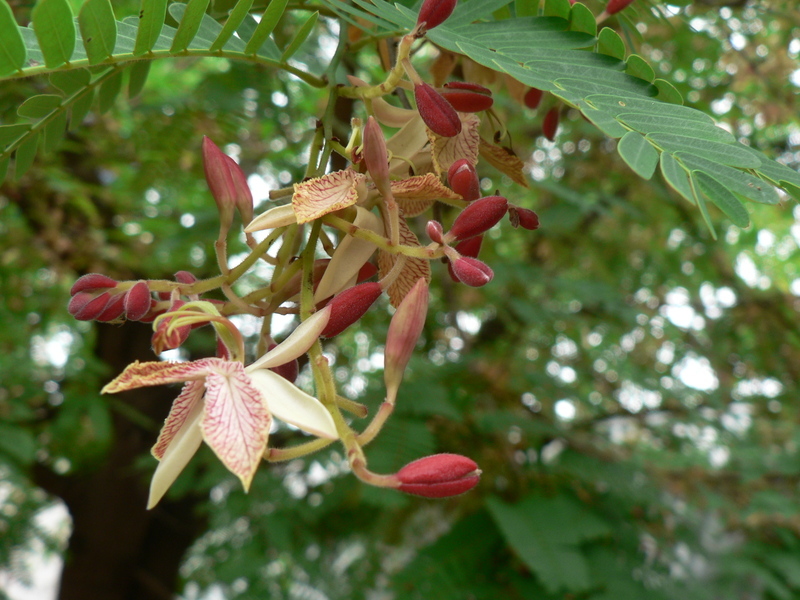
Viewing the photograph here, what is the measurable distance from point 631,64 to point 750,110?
158cm

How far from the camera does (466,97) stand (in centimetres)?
47

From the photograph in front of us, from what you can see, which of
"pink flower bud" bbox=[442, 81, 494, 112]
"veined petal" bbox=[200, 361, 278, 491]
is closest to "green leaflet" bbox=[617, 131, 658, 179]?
"pink flower bud" bbox=[442, 81, 494, 112]

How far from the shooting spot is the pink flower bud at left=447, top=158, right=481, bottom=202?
0.43 metres

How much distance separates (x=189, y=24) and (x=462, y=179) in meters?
0.21

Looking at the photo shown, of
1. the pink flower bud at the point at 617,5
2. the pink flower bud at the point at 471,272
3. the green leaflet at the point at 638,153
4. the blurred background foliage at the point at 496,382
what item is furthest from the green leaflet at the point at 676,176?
the blurred background foliage at the point at 496,382

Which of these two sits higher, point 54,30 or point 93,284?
point 54,30

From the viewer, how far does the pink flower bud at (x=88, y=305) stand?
1.35 ft

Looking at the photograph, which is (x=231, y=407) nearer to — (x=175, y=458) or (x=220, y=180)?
(x=175, y=458)

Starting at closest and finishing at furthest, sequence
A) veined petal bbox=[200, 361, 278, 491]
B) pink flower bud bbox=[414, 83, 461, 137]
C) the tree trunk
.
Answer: veined petal bbox=[200, 361, 278, 491], pink flower bud bbox=[414, 83, 461, 137], the tree trunk

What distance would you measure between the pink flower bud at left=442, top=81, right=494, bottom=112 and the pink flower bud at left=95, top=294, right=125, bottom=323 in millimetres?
242

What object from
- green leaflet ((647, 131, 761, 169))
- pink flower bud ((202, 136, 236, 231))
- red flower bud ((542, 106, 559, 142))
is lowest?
pink flower bud ((202, 136, 236, 231))

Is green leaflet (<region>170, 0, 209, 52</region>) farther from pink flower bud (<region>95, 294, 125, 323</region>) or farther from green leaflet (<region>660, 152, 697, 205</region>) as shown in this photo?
green leaflet (<region>660, 152, 697, 205</region>)

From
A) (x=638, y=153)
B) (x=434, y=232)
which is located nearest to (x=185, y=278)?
(x=434, y=232)

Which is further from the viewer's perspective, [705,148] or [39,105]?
[39,105]
